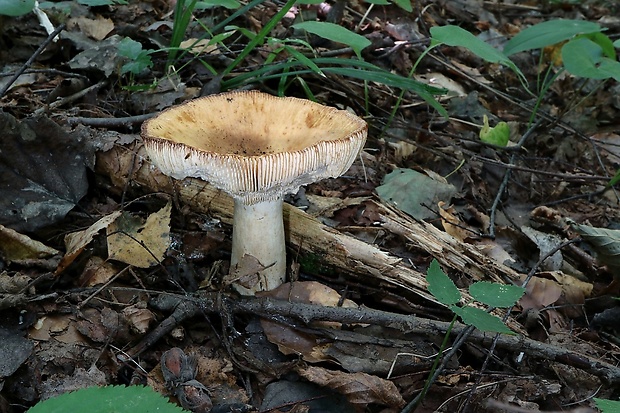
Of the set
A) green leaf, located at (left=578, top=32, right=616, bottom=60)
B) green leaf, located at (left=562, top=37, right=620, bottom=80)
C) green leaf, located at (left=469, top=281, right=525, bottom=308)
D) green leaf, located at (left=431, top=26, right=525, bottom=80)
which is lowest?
green leaf, located at (left=469, top=281, right=525, bottom=308)

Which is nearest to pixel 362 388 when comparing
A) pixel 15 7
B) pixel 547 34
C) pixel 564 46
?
pixel 15 7

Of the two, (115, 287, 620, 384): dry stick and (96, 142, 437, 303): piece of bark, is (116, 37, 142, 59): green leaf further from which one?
(115, 287, 620, 384): dry stick

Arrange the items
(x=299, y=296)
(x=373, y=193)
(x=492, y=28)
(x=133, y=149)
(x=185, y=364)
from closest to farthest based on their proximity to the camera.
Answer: (x=185, y=364), (x=299, y=296), (x=133, y=149), (x=373, y=193), (x=492, y=28)

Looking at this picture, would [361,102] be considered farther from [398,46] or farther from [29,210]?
[29,210]

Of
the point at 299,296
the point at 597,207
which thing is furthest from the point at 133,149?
the point at 597,207

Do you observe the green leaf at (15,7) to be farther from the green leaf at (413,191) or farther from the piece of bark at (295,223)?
the green leaf at (413,191)

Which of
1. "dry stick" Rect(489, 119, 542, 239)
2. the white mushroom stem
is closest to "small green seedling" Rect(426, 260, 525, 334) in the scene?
the white mushroom stem
